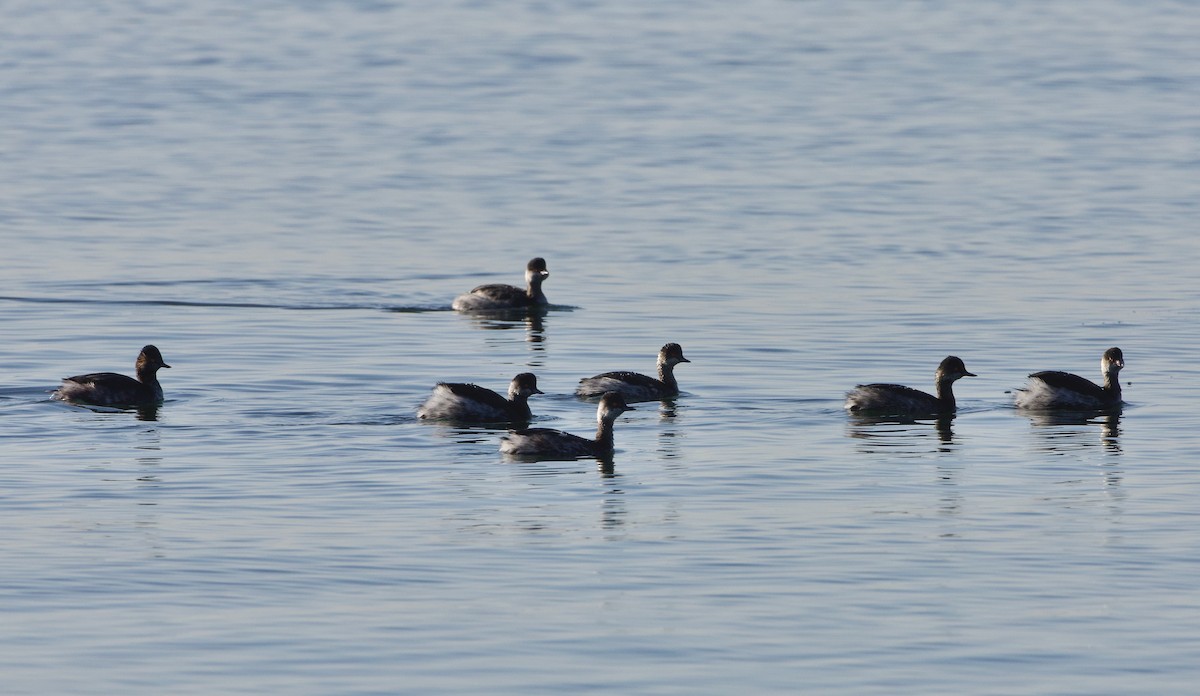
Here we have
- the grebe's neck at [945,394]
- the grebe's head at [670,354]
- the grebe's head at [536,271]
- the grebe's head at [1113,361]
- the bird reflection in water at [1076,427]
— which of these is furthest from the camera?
the grebe's head at [536,271]

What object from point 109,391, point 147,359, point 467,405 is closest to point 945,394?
point 467,405

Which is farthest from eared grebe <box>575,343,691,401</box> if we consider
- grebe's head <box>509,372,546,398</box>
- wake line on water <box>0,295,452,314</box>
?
wake line on water <box>0,295,452,314</box>

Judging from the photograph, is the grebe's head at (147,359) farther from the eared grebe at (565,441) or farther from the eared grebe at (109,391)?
the eared grebe at (565,441)

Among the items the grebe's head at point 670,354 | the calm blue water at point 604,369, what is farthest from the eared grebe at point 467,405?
the grebe's head at point 670,354

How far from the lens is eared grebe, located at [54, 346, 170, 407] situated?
23.4 metres

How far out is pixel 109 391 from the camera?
23.5 metres

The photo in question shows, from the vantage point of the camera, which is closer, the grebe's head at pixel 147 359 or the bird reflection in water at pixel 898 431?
the bird reflection in water at pixel 898 431

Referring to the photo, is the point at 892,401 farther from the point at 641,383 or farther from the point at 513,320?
the point at 513,320

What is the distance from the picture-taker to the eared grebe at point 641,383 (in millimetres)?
23938

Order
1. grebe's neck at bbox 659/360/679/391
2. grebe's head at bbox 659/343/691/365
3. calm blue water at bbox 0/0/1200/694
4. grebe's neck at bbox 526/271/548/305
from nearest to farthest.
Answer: calm blue water at bbox 0/0/1200/694, grebe's neck at bbox 659/360/679/391, grebe's head at bbox 659/343/691/365, grebe's neck at bbox 526/271/548/305

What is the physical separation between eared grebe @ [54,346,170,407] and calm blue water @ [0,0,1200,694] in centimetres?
38

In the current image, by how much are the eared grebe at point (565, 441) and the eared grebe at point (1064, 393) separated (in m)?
5.02

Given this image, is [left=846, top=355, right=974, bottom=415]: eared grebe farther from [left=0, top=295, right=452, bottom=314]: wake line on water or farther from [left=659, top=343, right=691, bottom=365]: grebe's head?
[left=0, top=295, right=452, bottom=314]: wake line on water

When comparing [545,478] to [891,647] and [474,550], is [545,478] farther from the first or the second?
[891,647]
